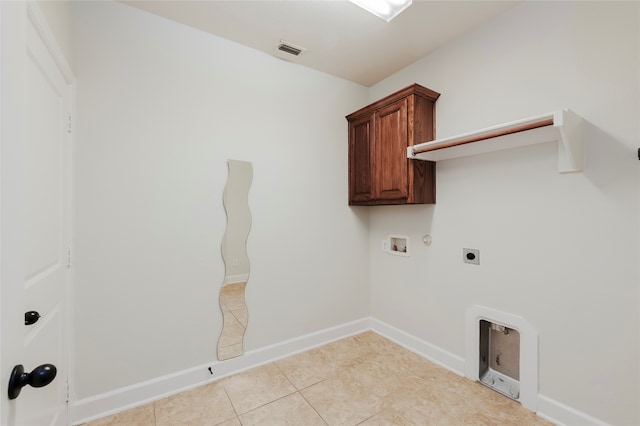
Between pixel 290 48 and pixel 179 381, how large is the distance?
9.30 ft

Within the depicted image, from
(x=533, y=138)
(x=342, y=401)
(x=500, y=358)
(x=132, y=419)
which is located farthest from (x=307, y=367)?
(x=533, y=138)

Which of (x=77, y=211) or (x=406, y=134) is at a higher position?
(x=406, y=134)

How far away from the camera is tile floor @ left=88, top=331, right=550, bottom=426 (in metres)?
1.80

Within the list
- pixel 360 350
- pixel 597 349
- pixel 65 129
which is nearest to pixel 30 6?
pixel 65 129

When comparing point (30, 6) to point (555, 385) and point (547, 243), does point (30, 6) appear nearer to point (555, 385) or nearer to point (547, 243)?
point (547, 243)

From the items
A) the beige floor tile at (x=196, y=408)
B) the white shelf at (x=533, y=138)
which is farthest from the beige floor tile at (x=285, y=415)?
the white shelf at (x=533, y=138)

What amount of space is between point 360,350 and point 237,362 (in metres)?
1.14

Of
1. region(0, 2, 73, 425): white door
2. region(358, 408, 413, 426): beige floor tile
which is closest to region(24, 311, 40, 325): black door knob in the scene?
region(0, 2, 73, 425): white door

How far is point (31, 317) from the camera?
1145 millimetres

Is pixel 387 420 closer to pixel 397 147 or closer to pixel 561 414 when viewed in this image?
pixel 561 414

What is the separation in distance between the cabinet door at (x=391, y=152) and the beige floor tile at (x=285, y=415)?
1.74m

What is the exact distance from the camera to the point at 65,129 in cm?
167

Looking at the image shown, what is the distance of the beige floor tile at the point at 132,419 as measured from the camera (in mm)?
1789

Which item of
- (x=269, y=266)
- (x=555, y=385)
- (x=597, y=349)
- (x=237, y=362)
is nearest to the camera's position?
(x=597, y=349)
